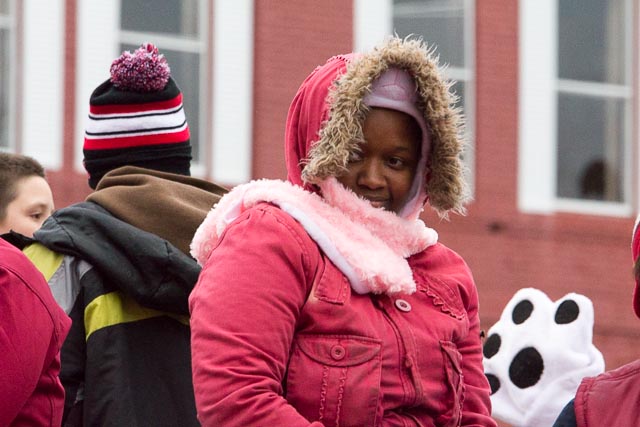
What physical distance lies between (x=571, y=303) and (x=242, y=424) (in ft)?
7.45

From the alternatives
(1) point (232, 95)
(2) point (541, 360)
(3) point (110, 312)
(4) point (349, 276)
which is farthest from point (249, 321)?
(1) point (232, 95)

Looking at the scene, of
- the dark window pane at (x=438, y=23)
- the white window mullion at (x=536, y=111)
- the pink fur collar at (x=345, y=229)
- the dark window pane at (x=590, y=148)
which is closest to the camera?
the pink fur collar at (x=345, y=229)

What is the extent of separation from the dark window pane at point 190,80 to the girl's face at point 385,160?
8.56m

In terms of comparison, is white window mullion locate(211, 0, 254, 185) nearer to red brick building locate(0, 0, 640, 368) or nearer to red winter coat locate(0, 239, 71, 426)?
red brick building locate(0, 0, 640, 368)

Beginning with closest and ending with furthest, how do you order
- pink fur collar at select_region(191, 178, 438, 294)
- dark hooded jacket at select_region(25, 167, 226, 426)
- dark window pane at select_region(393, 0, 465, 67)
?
pink fur collar at select_region(191, 178, 438, 294)
dark hooded jacket at select_region(25, 167, 226, 426)
dark window pane at select_region(393, 0, 465, 67)

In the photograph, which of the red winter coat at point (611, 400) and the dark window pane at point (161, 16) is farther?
the dark window pane at point (161, 16)

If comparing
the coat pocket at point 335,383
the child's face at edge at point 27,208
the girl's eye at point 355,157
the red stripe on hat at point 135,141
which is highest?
the red stripe on hat at point 135,141

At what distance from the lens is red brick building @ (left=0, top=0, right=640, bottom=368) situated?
11.5 m

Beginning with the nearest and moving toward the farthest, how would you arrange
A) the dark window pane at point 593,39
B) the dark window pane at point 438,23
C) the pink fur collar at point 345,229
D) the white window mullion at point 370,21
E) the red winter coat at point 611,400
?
the pink fur collar at point 345,229 < the red winter coat at point 611,400 < the white window mullion at point 370,21 < the dark window pane at point 438,23 < the dark window pane at point 593,39

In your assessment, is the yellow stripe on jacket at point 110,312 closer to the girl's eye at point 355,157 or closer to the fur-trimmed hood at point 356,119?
the fur-trimmed hood at point 356,119

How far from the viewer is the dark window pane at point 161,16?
11922mm

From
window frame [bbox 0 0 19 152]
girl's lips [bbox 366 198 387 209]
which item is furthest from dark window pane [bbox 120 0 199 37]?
girl's lips [bbox 366 198 387 209]

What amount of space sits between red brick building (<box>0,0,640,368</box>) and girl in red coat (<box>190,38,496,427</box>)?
804 centimetres

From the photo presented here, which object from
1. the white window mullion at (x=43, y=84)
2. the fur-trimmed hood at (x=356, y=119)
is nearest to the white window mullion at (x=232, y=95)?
the white window mullion at (x=43, y=84)
